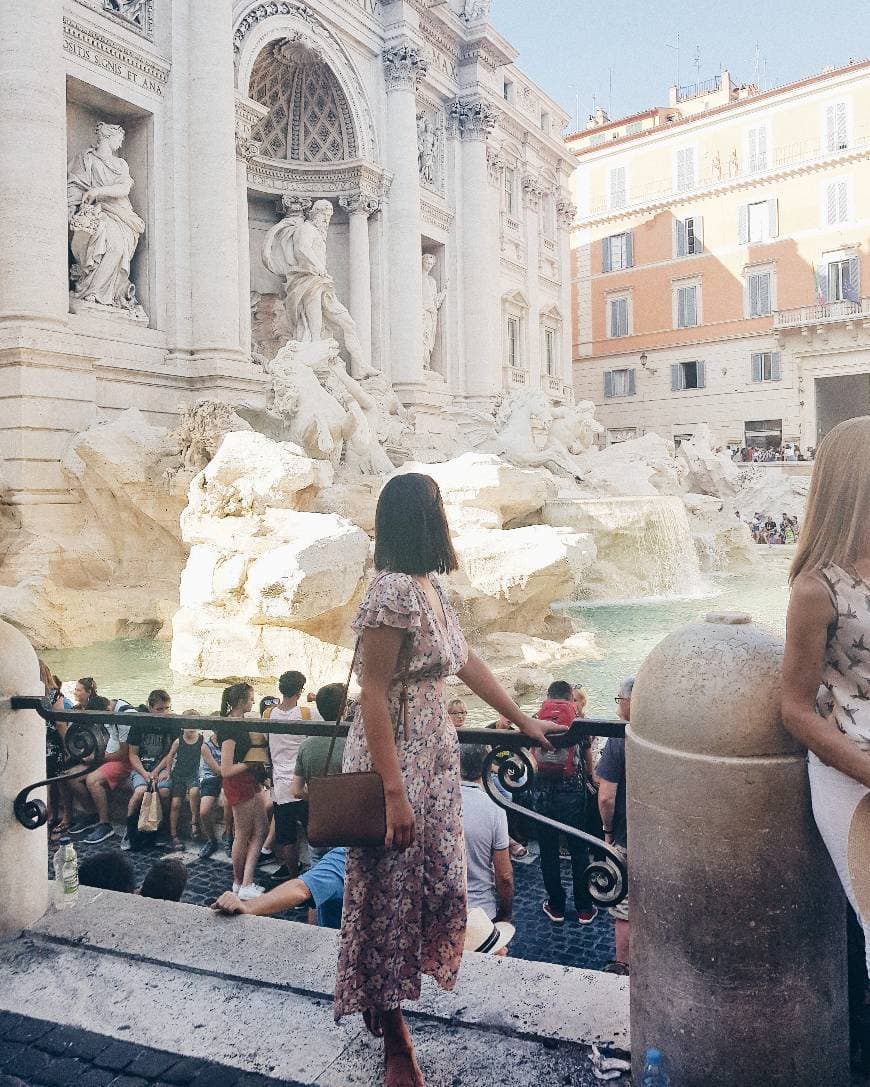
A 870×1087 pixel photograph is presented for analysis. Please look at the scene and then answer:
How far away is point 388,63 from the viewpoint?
1805cm

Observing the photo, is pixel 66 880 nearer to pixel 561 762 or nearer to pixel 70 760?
pixel 70 760

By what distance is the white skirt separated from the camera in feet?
5.19

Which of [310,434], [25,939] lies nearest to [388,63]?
[310,434]

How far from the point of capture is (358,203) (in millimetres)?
17766

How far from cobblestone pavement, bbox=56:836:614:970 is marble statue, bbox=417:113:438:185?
1786cm

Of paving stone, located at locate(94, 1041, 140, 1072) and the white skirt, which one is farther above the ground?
the white skirt

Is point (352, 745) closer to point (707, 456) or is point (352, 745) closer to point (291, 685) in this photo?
point (291, 685)

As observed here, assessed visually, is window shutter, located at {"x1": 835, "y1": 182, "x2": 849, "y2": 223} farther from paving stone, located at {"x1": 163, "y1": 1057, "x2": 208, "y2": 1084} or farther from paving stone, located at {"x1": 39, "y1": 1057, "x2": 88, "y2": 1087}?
paving stone, located at {"x1": 39, "y1": 1057, "x2": 88, "y2": 1087}

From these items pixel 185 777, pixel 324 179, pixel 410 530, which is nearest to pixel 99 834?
pixel 185 777

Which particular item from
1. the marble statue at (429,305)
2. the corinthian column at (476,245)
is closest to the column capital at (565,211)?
the corinthian column at (476,245)

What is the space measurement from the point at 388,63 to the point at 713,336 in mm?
16550

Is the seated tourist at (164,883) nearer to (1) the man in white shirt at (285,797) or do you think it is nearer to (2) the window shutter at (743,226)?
(1) the man in white shirt at (285,797)

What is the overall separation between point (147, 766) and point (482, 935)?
2.79 metres

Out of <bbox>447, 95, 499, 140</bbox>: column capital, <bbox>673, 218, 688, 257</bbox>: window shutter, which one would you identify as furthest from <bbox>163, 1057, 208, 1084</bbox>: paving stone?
<bbox>673, 218, 688, 257</bbox>: window shutter
